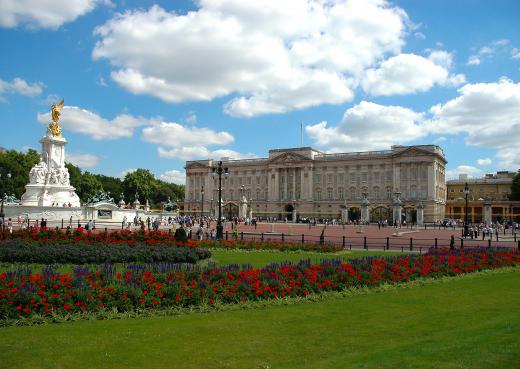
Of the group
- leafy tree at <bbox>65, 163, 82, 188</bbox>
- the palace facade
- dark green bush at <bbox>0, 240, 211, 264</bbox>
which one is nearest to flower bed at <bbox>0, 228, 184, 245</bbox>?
dark green bush at <bbox>0, 240, 211, 264</bbox>

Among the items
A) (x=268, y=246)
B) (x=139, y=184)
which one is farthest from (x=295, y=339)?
(x=139, y=184)

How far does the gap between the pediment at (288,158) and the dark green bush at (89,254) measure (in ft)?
327

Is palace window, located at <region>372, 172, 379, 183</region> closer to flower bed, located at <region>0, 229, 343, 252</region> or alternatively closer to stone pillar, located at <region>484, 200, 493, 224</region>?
stone pillar, located at <region>484, 200, 493, 224</region>

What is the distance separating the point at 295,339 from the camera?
808cm

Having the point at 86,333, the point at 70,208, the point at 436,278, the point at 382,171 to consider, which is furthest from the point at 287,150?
the point at 86,333

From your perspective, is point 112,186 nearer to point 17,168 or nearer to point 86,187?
point 86,187

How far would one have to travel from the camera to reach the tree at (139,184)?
130000 mm

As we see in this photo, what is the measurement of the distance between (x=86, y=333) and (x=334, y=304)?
18.7 feet

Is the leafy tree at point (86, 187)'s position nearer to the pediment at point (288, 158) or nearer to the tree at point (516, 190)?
the pediment at point (288, 158)

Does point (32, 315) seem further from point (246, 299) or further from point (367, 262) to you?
point (367, 262)

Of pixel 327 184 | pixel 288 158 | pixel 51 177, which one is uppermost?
pixel 288 158

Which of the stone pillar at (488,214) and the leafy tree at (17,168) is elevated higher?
the leafy tree at (17,168)

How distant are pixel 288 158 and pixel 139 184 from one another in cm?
4198

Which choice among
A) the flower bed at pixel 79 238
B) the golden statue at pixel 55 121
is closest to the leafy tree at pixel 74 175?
the golden statue at pixel 55 121
